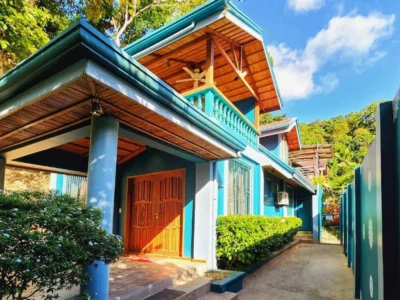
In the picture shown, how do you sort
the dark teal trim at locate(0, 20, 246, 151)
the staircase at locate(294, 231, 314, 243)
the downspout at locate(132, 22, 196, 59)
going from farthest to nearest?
the staircase at locate(294, 231, 314, 243), the downspout at locate(132, 22, 196, 59), the dark teal trim at locate(0, 20, 246, 151)

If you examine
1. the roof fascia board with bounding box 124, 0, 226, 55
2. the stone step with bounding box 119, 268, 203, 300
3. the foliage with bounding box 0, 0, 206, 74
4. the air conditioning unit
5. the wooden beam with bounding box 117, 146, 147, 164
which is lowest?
the stone step with bounding box 119, 268, 203, 300

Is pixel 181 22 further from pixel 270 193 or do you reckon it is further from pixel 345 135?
pixel 345 135

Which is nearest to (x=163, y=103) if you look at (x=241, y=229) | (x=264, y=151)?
(x=241, y=229)

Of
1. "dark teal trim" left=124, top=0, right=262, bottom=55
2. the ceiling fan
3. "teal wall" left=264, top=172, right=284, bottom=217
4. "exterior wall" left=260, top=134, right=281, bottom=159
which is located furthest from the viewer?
"exterior wall" left=260, top=134, right=281, bottom=159

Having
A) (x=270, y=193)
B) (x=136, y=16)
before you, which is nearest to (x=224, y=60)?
(x=270, y=193)

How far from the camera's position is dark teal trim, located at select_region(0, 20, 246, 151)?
2863 mm

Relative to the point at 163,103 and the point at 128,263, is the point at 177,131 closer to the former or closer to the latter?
the point at 163,103

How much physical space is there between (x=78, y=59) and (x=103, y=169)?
55.2 inches

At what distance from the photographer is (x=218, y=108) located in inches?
292

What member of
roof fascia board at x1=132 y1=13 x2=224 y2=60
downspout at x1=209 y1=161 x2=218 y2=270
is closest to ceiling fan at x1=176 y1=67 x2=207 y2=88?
roof fascia board at x1=132 y1=13 x2=224 y2=60

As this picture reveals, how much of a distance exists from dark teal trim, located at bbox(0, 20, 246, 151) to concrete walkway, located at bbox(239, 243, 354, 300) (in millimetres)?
4492

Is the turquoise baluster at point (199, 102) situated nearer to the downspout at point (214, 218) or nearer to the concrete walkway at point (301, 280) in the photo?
the downspout at point (214, 218)

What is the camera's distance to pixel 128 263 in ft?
21.2

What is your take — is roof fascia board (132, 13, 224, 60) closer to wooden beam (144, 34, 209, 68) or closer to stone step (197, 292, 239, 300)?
wooden beam (144, 34, 209, 68)
